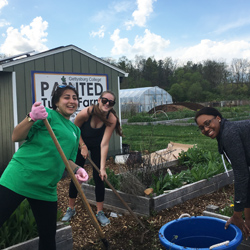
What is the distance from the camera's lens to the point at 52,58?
6820 mm

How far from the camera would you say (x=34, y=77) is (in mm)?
6527

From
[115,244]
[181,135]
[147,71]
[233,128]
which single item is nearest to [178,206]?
[115,244]

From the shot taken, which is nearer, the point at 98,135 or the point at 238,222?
the point at 238,222

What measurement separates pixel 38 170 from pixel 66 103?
59cm

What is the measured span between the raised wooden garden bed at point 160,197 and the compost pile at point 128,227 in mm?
77

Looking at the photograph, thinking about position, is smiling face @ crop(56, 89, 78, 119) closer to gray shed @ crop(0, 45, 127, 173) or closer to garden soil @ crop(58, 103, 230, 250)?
garden soil @ crop(58, 103, 230, 250)

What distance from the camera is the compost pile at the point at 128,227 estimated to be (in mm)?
3334

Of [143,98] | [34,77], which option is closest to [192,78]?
[143,98]

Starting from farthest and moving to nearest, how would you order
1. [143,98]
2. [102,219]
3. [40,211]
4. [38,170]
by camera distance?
1. [143,98]
2. [102,219]
3. [40,211]
4. [38,170]

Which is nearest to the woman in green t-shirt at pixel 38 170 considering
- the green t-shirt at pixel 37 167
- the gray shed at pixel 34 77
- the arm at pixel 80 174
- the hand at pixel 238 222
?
the green t-shirt at pixel 37 167

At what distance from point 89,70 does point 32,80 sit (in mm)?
1544

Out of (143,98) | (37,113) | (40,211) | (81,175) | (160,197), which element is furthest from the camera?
(143,98)

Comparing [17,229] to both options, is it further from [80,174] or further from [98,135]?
[98,135]

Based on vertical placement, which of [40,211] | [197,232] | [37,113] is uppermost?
[37,113]
